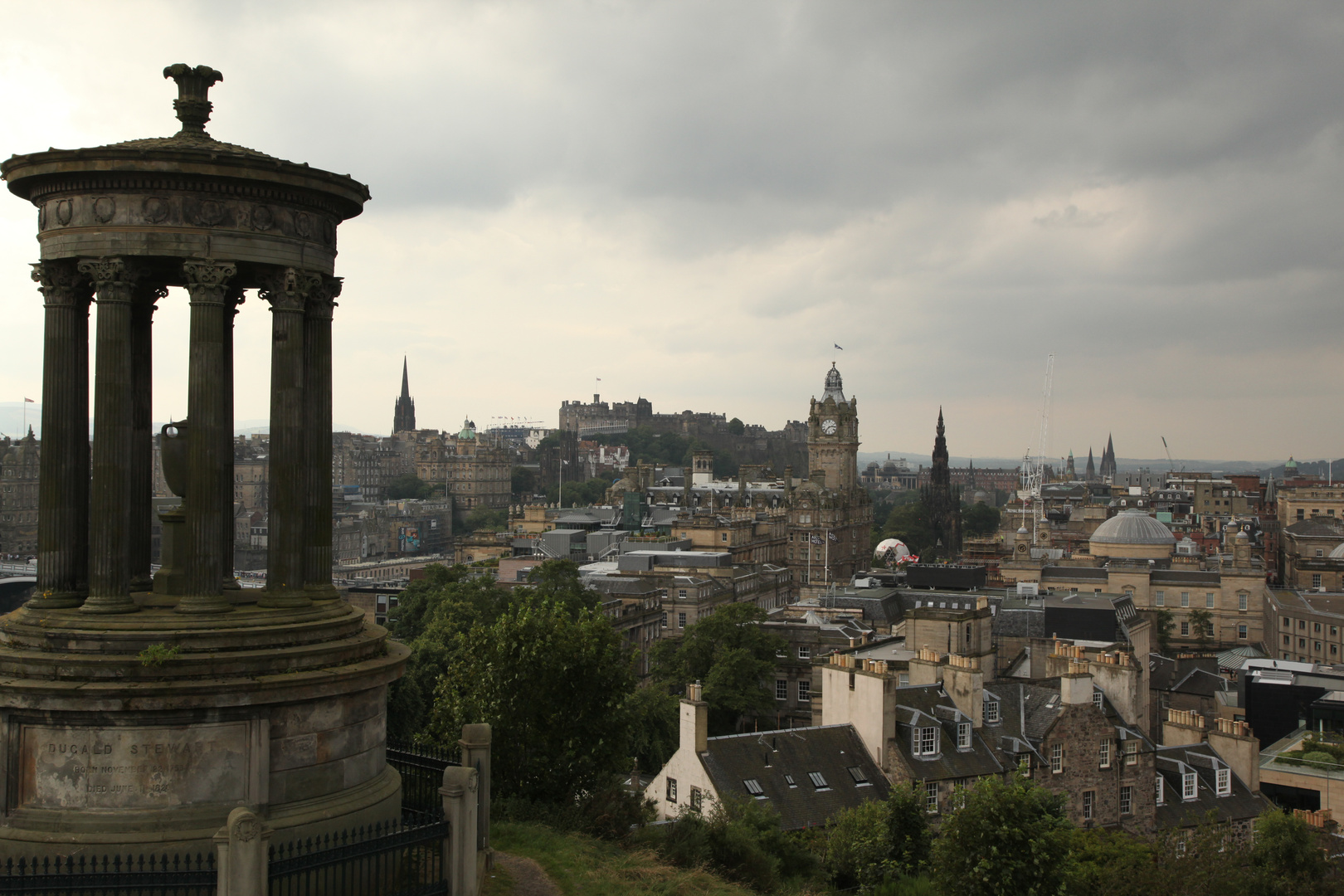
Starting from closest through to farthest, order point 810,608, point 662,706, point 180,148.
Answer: point 180,148, point 662,706, point 810,608

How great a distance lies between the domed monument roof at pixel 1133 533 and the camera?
119 meters

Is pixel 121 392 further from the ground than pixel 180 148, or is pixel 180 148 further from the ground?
pixel 180 148

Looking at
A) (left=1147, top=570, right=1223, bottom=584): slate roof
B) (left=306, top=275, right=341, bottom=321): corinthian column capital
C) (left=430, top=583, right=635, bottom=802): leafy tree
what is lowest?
(left=1147, top=570, right=1223, bottom=584): slate roof

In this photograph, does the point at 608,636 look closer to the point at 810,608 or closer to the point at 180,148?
the point at 180,148

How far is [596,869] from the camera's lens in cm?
1906

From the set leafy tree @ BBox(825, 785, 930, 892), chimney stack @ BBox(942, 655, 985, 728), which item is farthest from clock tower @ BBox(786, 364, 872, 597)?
leafy tree @ BBox(825, 785, 930, 892)

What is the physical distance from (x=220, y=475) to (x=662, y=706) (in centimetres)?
3751

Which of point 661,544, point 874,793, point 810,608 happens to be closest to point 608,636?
point 874,793

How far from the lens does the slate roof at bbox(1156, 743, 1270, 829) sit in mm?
37875

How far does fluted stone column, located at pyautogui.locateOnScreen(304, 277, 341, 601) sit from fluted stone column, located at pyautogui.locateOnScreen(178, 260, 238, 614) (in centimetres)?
146

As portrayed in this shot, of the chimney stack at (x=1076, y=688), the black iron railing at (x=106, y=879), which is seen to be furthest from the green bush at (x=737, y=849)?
the chimney stack at (x=1076, y=688)

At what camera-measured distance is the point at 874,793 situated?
115ft

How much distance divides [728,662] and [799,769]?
74.0 ft

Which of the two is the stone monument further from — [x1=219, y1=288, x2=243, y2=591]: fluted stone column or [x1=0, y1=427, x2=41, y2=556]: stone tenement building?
[x1=0, y1=427, x2=41, y2=556]: stone tenement building
